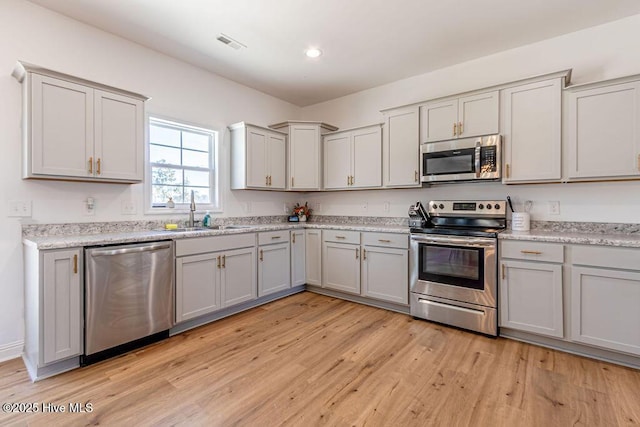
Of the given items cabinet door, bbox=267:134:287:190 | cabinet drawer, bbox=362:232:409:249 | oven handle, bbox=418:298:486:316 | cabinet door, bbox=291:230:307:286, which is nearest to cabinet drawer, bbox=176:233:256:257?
cabinet door, bbox=291:230:307:286

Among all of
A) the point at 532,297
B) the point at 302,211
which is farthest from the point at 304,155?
the point at 532,297

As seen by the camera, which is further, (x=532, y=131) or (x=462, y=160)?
(x=462, y=160)

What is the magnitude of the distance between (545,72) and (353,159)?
7.03ft

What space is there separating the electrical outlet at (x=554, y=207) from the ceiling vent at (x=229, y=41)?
133 inches

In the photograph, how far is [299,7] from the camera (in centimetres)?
250

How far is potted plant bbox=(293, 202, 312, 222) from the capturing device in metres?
4.55

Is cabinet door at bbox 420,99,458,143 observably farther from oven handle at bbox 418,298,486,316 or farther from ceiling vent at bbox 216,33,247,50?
ceiling vent at bbox 216,33,247,50

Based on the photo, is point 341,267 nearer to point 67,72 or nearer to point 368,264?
point 368,264

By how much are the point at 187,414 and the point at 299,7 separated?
2956mm

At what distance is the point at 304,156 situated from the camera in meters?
A: 4.27

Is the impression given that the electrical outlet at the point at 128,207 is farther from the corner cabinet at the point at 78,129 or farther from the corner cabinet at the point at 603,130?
the corner cabinet at the point at 603,130

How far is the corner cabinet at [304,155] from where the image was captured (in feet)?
14.0

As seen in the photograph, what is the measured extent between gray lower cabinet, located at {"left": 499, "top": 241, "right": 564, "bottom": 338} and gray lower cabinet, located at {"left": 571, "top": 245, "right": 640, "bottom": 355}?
0.35 feet

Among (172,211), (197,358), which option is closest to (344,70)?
(172,211)
